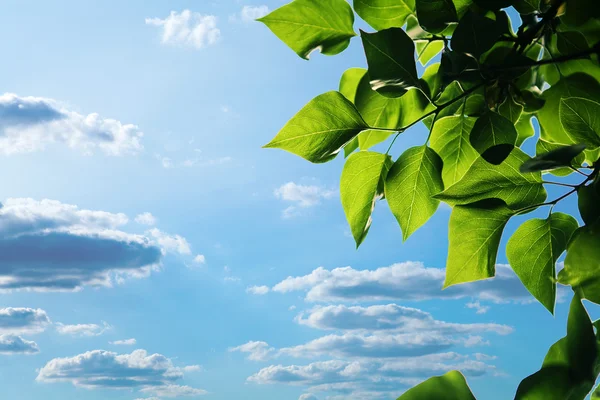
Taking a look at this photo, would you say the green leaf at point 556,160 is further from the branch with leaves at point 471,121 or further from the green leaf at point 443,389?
the green leaf at point 443,389

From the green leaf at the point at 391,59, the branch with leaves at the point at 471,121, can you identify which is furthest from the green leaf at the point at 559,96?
the green leaf at the point at 391,59

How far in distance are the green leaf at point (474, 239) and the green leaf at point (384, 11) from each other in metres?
0.15

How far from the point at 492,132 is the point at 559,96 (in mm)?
58

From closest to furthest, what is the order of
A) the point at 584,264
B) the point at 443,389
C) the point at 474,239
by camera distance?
the point at 443,389 < the point at 584,264 < the point at 474,239

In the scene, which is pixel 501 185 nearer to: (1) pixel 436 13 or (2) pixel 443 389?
(1) pixel 436 13

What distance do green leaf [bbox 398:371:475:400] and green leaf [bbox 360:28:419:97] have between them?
22 centimetres

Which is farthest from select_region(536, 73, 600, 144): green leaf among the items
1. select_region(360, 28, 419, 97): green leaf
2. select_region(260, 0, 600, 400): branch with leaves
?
select_region(360, 28, 419, 97): green leaf

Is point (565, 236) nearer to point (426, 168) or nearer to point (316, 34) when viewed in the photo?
point (426, 168)

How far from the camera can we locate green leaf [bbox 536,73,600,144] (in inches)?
15.2

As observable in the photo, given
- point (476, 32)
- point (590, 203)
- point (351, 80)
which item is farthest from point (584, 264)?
point (351, 80)

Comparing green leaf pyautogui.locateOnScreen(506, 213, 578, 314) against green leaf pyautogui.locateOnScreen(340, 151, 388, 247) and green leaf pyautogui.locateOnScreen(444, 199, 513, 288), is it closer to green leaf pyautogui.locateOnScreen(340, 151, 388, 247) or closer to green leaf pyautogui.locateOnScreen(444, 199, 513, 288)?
green leaf pyautogui.locateOnScreen(444, 199, 513, 288)

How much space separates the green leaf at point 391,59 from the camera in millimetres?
354

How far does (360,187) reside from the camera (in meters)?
0.48

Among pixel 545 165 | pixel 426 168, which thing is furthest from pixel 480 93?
pixel 545 165
